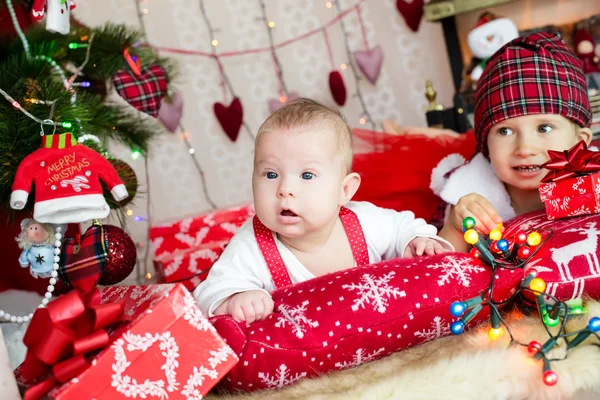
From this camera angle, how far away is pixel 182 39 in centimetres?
280

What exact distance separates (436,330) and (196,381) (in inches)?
16.3

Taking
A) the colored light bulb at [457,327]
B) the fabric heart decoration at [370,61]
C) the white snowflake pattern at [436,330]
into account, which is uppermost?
the fabric heart decoration at [370,61]

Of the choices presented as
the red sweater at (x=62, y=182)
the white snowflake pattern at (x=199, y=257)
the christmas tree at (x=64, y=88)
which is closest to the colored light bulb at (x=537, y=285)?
the red sweater at (x=62, y=182)

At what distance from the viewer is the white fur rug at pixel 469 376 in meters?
0.86

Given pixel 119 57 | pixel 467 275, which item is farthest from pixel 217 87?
pixel 467 275

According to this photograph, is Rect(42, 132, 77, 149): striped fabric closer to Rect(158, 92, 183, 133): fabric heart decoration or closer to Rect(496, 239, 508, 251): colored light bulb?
Rect(496, 239, 508, 251): colored light bulb

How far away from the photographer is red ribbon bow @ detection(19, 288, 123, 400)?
0.82 metres

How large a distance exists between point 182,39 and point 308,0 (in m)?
0.60

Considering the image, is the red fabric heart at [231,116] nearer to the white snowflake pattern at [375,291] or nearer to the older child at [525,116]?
the older child at [525,116]

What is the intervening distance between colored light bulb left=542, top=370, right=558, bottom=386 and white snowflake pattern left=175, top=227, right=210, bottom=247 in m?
1.34

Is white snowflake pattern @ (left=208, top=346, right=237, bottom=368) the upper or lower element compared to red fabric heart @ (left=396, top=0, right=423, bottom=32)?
lower

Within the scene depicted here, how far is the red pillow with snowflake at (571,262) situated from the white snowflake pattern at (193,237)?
45.2 inches

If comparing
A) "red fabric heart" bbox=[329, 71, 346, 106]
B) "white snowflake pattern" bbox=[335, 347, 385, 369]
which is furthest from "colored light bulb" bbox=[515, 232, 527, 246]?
"red fabric heart" bbox=[329, 71, 346, 106]

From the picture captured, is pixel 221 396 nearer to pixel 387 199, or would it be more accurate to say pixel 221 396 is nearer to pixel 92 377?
pixel 92 377
